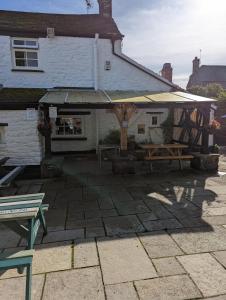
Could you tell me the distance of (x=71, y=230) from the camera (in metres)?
4.14

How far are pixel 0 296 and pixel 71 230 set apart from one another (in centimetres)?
161

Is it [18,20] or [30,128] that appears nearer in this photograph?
[30,128]

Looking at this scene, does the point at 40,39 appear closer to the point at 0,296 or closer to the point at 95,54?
the point at 95,54

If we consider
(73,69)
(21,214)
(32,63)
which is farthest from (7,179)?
(73,69)

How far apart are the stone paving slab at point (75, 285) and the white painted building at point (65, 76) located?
610 cm

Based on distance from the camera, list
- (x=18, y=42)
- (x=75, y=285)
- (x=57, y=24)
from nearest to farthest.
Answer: (x=75, y=285) < (x=18, y=42) < (x=57, y=24)

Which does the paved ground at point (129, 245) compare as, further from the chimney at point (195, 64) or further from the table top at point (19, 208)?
the chimney at point (195, 64)

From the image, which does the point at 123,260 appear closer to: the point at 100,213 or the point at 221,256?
the point at 221,256

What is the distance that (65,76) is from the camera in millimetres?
10406

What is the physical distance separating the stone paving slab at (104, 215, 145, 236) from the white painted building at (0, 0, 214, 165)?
4.95m

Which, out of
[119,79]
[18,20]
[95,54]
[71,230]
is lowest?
[71,230]

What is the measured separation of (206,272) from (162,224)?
1.37 m

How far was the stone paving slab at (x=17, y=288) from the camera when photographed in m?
2.62

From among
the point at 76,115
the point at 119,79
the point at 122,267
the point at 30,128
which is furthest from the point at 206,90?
the point at 122,267
